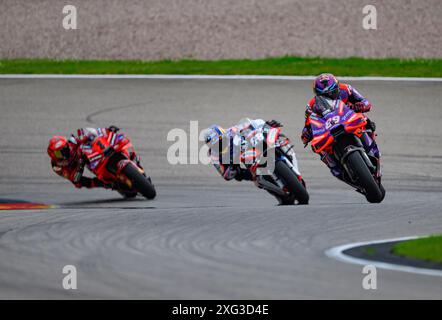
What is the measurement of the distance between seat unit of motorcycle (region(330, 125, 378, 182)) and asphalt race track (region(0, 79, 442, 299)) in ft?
2.23

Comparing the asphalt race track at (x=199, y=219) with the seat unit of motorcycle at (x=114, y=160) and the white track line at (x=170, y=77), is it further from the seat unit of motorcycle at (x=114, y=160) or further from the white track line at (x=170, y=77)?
the white track line at (x=170, y=77)

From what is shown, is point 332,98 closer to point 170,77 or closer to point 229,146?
point 229,146

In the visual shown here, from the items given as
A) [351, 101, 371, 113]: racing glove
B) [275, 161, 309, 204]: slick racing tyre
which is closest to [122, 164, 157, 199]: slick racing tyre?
[275, 161, 309, 204]: slick racing tyre

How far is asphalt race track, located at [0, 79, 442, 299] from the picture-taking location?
666cm

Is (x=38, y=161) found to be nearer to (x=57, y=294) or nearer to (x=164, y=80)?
→ (x=164, y=80)

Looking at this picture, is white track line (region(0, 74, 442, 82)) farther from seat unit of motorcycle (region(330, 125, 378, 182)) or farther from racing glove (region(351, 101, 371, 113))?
seat unit of motorcycle (region(330, 125, 378, 182))

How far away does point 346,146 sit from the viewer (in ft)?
38.3

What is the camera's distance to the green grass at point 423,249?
743 centimetres

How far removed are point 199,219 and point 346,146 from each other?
9.50ft

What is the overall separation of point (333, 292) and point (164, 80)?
51.4 ft

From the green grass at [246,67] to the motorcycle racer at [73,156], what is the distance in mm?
10010

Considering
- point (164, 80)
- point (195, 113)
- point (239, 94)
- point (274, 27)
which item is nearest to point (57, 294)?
point (195, 113)

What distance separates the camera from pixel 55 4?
28859 mm

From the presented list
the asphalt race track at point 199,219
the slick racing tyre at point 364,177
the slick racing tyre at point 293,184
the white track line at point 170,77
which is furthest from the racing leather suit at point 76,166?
the white track line at point 170,77
